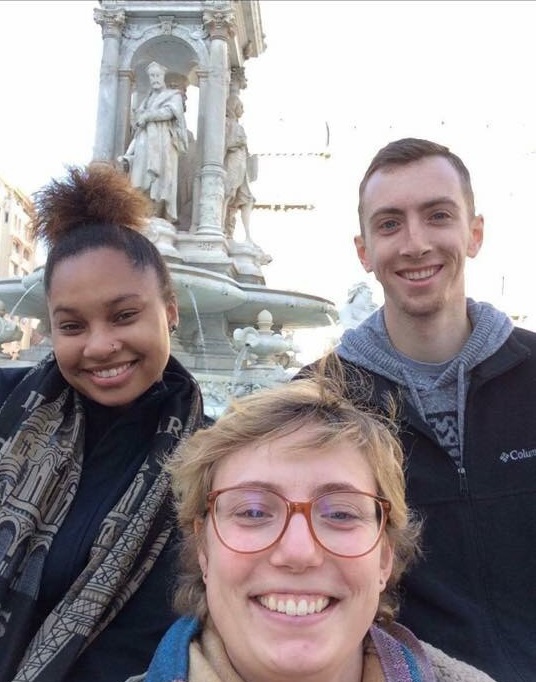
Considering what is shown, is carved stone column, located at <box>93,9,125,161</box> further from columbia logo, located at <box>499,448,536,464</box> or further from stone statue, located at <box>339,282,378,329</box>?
columbia logo, located at <box>499,448,536,464</box>

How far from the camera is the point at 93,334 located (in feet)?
6.76

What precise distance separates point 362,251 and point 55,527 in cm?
124

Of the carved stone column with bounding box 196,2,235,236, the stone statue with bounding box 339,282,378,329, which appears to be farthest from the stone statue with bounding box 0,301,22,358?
the stone statue with bounding box 339,282,378,329

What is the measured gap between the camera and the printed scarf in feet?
5.96

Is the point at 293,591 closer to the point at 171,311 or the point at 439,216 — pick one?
the point at 171,311

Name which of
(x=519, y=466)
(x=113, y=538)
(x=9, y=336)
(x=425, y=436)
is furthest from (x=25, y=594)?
(x=9, y=336)

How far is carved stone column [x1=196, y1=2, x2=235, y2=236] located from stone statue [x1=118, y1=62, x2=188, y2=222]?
0.44 meters

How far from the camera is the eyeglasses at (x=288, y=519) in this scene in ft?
4.43

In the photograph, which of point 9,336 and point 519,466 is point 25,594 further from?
point 9,336

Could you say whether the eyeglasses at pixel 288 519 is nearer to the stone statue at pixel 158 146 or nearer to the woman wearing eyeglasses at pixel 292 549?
the woman wearing eyeglasses at pixel 292 549

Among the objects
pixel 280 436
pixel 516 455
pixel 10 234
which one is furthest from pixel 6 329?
pixel 10 234

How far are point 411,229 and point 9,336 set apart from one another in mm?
7168

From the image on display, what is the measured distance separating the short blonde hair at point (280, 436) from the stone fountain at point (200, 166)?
6674 millimetres

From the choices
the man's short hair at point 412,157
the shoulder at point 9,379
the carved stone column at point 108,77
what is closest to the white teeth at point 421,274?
the man's short hair at point 412,157
